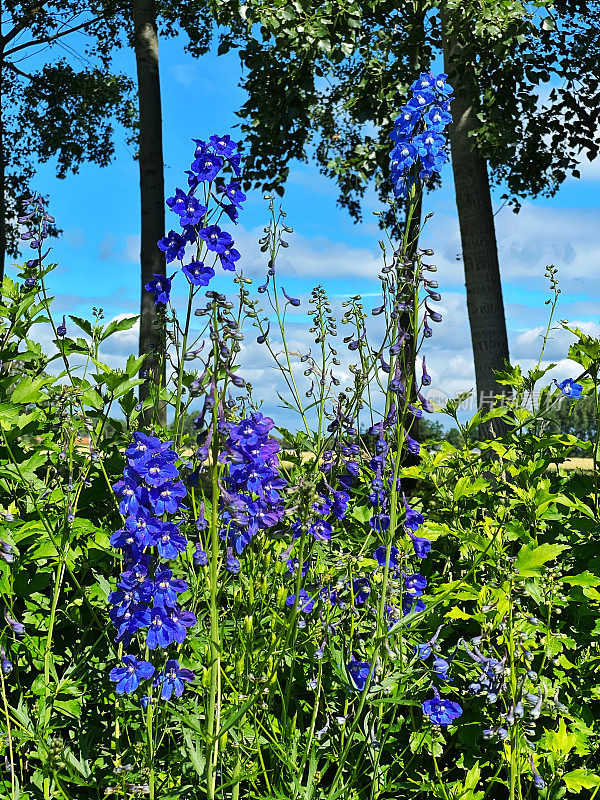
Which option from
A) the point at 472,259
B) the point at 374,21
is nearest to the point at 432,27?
the point at 374,21

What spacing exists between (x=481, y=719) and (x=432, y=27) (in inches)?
323

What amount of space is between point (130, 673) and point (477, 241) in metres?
5.92

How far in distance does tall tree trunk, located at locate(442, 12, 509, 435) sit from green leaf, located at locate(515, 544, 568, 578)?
4607 millimetres

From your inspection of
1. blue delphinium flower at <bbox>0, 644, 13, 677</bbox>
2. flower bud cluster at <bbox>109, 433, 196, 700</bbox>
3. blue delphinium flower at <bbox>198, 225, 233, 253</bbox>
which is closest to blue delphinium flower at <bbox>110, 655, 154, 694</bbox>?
flower bud cluster at <bbox>109, 433, 196, 700</bbox>

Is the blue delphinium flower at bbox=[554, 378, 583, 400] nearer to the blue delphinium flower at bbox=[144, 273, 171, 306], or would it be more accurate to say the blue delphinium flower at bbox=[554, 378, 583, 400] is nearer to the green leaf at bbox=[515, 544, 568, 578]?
the green leaf at bbox=[515, 544, 568, 578]

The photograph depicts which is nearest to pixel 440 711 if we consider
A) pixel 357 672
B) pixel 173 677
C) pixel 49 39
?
pixel 357 672

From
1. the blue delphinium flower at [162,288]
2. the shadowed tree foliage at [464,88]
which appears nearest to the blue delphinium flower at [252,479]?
the blue delphinium flower at [162,288]

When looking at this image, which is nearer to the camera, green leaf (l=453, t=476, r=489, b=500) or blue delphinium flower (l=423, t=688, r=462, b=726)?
blue delphinium flower (l=423, t=688, r=462, b=726)

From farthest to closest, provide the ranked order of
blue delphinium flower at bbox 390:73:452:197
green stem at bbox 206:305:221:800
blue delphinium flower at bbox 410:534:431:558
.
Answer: blue delphinium flower at bbox 410:534:431:558 < blue delphinium flower at bbox 390:73:452:197 < green stem at bbox 206:305:221:800

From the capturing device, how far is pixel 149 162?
764cm

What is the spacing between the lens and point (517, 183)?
28.6 ft

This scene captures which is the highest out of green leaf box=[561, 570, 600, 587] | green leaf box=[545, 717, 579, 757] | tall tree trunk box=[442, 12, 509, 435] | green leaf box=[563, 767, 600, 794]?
tall tree trunk box=[442, 12, 509, 435]

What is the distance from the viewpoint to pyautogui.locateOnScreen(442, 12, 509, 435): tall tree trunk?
7.00 meters

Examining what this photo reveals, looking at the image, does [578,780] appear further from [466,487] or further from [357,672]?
[466,487]
